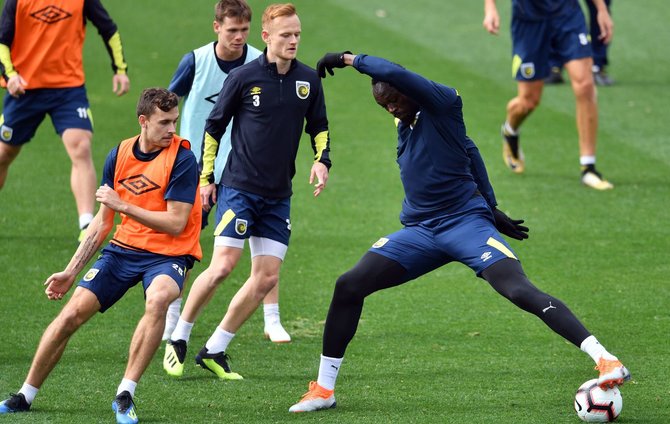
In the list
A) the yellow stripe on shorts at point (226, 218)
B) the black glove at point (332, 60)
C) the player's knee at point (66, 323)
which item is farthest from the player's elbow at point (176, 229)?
the black glove at point (332, 60)

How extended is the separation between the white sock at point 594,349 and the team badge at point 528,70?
7027 mm

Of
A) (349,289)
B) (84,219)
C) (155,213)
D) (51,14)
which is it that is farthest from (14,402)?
(51,14)

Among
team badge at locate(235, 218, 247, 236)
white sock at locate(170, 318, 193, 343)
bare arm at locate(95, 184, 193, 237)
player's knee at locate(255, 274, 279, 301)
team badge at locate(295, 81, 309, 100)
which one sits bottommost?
white sock at locate(170, 318, 193, 343)

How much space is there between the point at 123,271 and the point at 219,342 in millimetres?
1112

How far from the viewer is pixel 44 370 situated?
23.9ft

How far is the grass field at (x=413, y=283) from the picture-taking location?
7676mm

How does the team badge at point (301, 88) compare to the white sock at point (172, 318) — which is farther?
the white sock at point (172, 318)

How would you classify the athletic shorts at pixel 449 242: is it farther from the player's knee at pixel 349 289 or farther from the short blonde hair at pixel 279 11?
the short blonde hair at pixel 279 11

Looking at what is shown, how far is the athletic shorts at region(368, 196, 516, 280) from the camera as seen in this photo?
736cm

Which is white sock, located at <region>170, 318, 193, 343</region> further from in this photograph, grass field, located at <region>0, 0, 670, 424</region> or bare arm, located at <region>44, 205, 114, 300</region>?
bare arm, located at <region>44, 205, 114, 300</region>

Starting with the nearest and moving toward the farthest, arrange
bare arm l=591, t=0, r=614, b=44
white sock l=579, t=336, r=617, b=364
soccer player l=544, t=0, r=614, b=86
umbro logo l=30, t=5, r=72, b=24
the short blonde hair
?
white sock l=579, t=336, r=617, b=364, the short blonde hair, umbro logo l=30, t=5, r=72, b=24, bare arm l=591, t=0, r=614, b=44, soccer player l=544, t=0, r=614, b=86

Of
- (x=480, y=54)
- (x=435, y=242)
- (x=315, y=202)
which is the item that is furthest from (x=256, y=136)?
(x=480, y=54)

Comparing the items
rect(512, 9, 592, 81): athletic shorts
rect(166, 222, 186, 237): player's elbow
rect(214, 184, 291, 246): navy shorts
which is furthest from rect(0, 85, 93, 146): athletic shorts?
rect(512, 9, 592, 81): athletic shorts

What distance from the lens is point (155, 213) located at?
23.9ft
